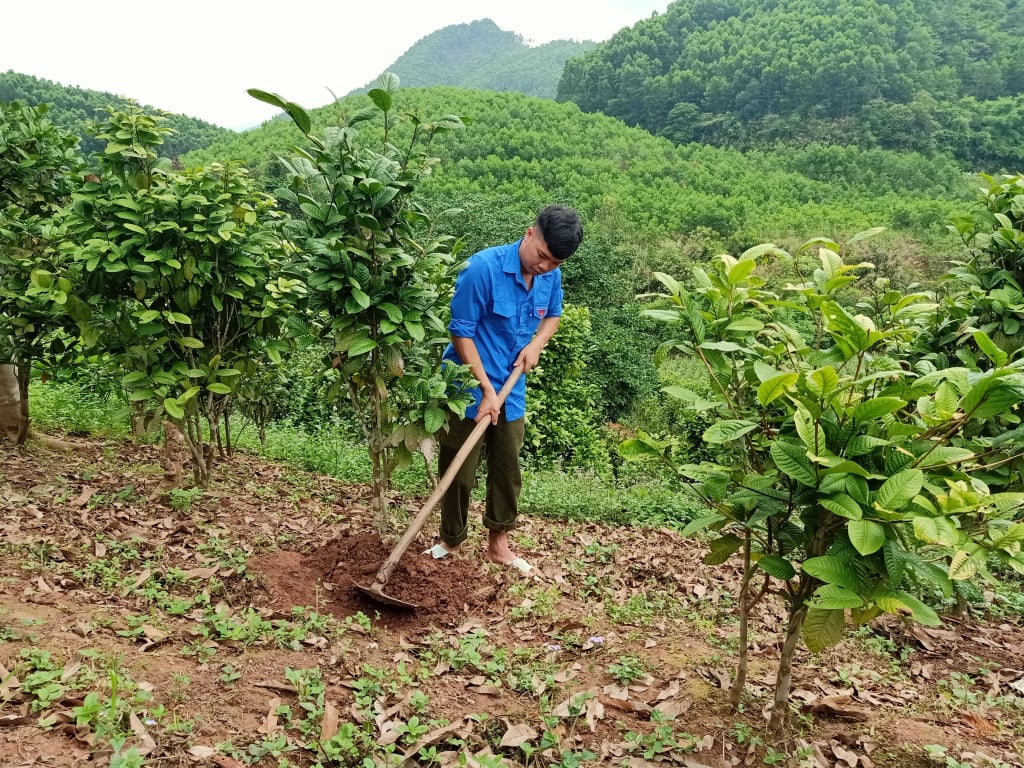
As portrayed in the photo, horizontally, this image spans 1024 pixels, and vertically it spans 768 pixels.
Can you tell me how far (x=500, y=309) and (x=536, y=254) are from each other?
0.34 m

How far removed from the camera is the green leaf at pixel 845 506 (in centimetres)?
175

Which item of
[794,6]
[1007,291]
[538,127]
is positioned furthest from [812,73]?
[1007,291]

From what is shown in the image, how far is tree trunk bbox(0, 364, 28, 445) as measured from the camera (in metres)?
4.82

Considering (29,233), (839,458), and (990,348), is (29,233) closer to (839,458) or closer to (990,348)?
(839,458)

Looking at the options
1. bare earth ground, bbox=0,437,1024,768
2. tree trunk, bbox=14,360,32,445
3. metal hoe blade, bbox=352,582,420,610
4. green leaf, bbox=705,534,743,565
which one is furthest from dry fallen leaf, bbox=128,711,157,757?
tree trunk, bbox=14,360,32,445

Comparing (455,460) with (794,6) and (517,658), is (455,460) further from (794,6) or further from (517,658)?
(794,6)

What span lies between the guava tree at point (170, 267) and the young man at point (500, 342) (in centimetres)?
92

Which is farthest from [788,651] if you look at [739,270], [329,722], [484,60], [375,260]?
[484,60]

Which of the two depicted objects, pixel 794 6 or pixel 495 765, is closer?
pixel 495 765

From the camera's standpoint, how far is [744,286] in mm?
2379

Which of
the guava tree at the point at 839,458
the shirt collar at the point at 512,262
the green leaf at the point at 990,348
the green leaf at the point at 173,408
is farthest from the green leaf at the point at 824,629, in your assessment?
the green leaf at the point at 173,408

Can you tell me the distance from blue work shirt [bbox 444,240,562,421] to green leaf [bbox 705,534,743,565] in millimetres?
1561

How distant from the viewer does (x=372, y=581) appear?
349 centimetres

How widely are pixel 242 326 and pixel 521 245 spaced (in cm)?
183
